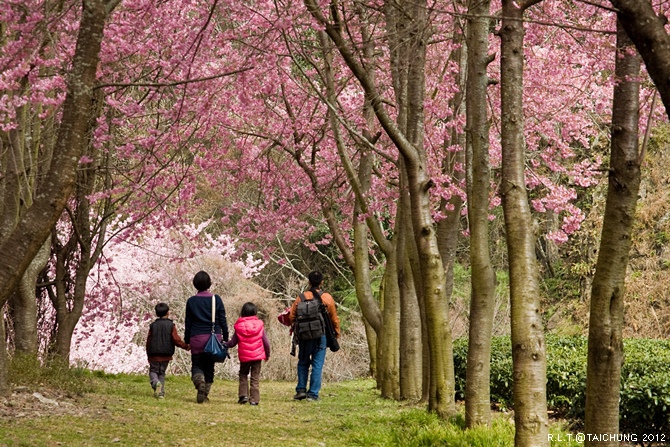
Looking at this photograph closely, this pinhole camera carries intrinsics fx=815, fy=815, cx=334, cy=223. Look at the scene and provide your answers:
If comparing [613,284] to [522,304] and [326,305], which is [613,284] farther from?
[326,305]

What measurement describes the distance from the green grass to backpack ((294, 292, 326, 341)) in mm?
964

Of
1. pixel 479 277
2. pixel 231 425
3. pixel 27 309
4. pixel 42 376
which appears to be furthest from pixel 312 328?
pixel 479 277

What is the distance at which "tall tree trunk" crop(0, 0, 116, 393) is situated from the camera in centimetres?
572

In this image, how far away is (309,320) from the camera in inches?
447

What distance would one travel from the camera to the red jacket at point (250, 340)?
35.8 ft

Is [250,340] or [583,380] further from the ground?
[250,340]

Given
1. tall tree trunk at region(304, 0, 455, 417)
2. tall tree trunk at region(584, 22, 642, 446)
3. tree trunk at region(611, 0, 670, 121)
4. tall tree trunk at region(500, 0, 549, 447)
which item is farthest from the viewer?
tall tree trunk at region(304, 0, 455, 417)

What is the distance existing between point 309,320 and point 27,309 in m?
3.75

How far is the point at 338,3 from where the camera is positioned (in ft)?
28.8

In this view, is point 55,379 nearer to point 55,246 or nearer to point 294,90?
point 55,246

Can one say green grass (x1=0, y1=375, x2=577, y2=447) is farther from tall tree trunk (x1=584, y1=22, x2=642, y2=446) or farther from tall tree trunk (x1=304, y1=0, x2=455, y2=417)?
tall tree trunk (x1=584, y1=22, x2=642, y2=446)

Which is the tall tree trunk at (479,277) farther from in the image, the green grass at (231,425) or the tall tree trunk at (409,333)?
the tall tree trunk at (409,333)

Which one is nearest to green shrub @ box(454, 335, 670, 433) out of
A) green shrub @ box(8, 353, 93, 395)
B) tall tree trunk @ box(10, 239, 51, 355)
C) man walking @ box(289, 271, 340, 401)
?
man walking @ box(289, 271, 340, 401)

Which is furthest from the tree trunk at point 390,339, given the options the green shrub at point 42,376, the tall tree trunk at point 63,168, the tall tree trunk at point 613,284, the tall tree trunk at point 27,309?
the tall tree trunk at point 613,284
